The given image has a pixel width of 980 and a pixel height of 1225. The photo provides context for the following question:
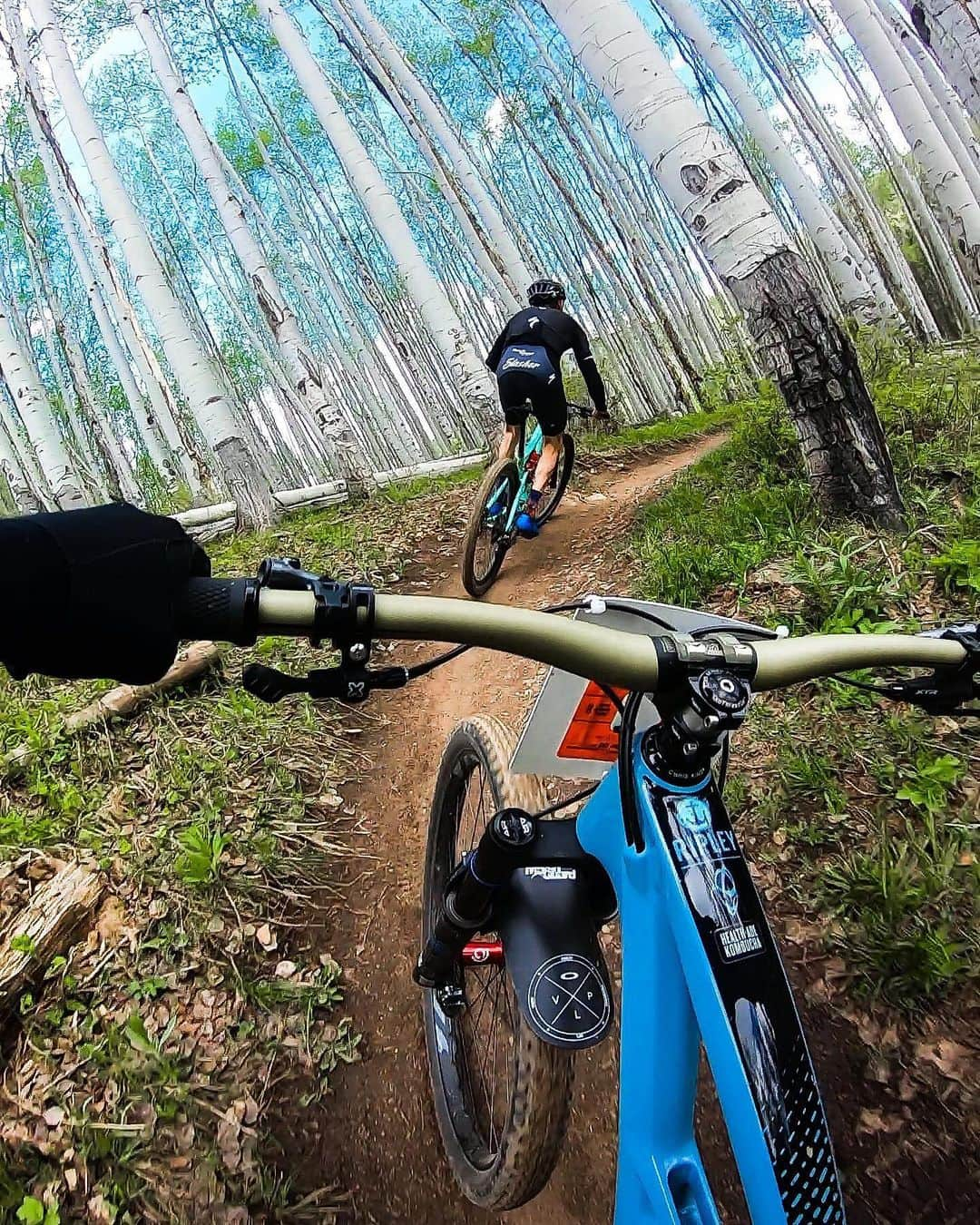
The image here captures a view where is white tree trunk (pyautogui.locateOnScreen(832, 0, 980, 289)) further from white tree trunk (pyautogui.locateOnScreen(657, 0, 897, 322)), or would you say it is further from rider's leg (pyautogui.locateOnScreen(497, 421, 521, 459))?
rider's leg (pyautogui.locateOnScreen(497, 421, 521, 459))

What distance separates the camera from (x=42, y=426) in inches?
309

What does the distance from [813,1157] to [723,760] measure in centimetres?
55

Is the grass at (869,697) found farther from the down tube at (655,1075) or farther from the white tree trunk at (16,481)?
the white tree trunk at (16,481)

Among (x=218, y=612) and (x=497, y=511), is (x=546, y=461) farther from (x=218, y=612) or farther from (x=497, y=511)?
(x=218, y=612)

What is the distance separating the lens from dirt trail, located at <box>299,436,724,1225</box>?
1.92 metres

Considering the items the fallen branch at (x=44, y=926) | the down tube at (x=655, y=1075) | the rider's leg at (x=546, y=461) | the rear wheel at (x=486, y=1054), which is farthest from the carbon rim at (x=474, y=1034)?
the rider's leg at (x=546, y=461)

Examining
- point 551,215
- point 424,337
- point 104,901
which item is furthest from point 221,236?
point 104,901

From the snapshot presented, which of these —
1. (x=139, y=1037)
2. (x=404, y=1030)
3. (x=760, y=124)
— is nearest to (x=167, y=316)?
(x=139, y=1037)

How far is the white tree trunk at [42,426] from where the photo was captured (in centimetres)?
770

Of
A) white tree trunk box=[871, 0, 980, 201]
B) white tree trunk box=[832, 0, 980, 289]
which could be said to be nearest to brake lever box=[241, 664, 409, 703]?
white tree trunk box=[832, 0, 980, 289]

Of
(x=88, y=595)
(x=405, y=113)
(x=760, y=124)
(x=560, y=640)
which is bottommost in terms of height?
(x=560, y=640)

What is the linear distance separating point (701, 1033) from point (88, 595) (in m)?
0.93

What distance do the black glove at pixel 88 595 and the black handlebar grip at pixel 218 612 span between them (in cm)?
2

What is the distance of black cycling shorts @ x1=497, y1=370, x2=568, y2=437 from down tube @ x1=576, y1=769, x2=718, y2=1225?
13.8ft
